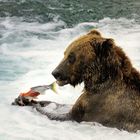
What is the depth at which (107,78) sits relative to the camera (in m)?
5.90

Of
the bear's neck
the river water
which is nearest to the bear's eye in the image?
the bear's neck

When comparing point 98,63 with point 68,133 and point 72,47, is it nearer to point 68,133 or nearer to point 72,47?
point 72,47

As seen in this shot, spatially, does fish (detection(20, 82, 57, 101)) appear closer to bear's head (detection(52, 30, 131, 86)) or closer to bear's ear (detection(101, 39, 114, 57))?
bear's head (detection(52, 30, 131, 86))

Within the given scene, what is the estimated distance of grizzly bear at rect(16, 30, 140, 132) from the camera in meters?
5.77

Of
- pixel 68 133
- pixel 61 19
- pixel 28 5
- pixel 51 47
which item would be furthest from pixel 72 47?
pixel 28 5

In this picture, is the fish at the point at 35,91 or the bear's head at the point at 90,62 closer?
the bear's head at the point at 90,62

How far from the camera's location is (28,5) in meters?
14.9

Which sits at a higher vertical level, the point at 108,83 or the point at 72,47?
the point at 72,47

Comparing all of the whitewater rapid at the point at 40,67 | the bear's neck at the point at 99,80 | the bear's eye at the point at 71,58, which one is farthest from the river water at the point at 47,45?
the bear's eye at the point at 71,58

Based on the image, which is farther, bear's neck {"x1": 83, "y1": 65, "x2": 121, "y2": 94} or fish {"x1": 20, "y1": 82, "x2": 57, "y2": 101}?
fish {"x1": 20, "y1": 82, "x2": 57, "y2": 101}

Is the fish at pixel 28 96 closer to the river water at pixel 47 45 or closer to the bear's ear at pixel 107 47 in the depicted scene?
the river water at pixel 47 45

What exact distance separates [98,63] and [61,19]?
27.0ft

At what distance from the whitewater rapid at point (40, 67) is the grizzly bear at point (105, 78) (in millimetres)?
157

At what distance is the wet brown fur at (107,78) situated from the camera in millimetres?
5766
